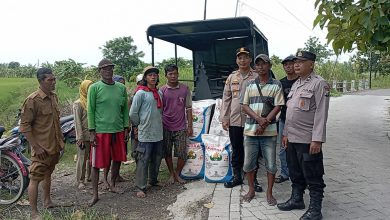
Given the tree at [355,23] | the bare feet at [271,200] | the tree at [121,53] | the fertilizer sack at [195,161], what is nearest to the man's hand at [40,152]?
the fertilizer sack at [195,161]

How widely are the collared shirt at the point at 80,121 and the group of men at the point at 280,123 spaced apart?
2.00 metres

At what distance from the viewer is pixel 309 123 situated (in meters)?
3.65

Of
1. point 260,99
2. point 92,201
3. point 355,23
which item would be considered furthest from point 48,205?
point 355,23

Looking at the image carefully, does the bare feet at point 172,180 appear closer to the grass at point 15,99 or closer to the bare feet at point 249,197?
the bare feet at point 249,197

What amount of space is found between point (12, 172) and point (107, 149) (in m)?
1.38

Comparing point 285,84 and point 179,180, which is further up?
point 285,84

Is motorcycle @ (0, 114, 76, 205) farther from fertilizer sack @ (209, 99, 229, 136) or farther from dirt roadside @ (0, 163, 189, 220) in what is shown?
fertilizer sack @ (209, 99, 229, 136)

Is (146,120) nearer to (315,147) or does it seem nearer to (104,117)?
(104,117)

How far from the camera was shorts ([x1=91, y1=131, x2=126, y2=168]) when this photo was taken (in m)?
4.57

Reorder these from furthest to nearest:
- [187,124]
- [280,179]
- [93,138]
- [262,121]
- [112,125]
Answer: [187,124] < [280,179] < [112,125] < [93,138] < [262,121]

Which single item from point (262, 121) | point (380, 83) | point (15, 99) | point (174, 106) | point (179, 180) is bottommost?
point (179, 180)

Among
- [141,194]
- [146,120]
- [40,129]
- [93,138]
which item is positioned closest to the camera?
[40,129]

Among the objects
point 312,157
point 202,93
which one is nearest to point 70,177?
point 202,93

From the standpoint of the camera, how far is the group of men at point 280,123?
11.9 feet
